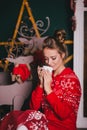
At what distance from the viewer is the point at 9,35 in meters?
2.35

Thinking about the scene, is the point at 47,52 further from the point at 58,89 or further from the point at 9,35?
the point at 9,35

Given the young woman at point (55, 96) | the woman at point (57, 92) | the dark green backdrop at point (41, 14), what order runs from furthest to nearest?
the dark green backdrop at point (41, 14) → the woman at point (57, 92) → the young woman at point (55, 96)

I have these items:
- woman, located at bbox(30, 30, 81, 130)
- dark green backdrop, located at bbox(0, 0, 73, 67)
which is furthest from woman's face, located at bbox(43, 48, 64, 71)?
dark green backdrop, located at bbox(0, 0, 73, 67)

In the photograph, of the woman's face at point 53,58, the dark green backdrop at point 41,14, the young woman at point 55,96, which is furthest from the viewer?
the dark green backdrop at point 41,14

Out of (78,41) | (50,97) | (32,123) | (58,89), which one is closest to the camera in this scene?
(32,123)

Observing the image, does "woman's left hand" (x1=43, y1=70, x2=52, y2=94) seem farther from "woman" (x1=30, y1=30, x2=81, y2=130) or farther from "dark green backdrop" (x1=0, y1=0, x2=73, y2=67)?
"dark green backdrop" (x1=0, y1=0, x2=73, y2=67)

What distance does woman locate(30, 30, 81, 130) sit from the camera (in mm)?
1438

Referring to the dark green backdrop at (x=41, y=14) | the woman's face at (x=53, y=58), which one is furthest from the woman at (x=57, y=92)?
the dark green backdrop at (x=41, y=14)

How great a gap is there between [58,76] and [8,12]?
1.00 meters

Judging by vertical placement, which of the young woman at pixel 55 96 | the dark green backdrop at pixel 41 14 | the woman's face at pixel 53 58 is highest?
the dark green backdrop at pixel 41 14

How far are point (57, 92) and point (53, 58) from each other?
223mm

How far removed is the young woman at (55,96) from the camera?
Answer: 1.30 m

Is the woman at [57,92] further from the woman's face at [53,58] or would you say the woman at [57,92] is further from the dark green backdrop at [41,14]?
the dark green backdrop at [41,14]

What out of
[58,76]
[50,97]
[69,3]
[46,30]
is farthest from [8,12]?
[50,97]
